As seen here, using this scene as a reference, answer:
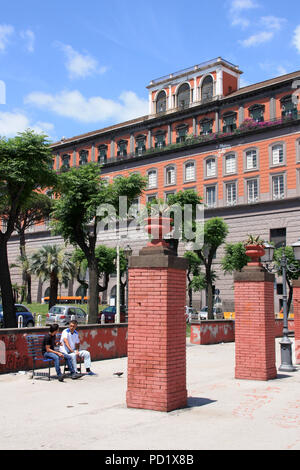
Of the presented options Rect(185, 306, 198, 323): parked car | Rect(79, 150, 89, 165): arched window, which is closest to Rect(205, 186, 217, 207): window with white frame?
Rect(185, 306, 198, 323): parked car

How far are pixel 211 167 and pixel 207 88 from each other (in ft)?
30.9

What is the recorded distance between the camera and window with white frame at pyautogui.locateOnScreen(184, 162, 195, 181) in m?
55.5

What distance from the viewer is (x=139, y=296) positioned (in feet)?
28.2

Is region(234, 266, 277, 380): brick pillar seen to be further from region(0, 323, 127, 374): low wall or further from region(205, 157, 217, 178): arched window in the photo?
region(205, 157, 217, 178): arched window

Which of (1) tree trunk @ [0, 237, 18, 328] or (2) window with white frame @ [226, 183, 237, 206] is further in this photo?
(2) window with white frame @ [226, 183, 237, 206]

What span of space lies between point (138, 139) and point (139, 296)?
181 ft

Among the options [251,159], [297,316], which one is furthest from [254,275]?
[251,159]

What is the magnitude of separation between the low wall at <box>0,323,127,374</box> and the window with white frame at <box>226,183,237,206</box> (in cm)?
3566

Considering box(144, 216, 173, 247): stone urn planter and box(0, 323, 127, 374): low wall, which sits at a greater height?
box(144, 216, 173, 247): stone urn planter

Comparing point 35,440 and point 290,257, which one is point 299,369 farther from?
point 290,257

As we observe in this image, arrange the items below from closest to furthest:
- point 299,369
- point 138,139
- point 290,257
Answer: point 299,369, point 290,257, point 138,139

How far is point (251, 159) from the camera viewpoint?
166 ft
